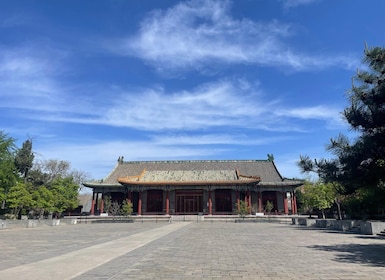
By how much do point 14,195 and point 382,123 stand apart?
29.3 m

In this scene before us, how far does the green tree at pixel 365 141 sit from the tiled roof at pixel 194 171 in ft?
99.2

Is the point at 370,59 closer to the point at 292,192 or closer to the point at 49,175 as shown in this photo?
the point at 292,192

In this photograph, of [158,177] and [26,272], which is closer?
[26,272]

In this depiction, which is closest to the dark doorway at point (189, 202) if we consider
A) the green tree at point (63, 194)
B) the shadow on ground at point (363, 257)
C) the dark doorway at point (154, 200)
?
the dark doorway at point (154, 200)

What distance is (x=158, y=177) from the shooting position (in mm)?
42250

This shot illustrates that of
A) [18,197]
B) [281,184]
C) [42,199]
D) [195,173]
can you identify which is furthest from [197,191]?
[18,197]

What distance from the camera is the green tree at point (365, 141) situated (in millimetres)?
8320

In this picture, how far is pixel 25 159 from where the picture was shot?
46.8m

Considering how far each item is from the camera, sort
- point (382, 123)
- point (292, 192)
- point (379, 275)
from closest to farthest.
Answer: point (379, 275) < point (382, 123) < point (292, 192)

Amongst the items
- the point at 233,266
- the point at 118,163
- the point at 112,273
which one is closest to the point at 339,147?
the point at 233,266

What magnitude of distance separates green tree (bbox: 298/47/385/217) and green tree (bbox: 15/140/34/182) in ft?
156

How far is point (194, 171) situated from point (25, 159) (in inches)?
1019

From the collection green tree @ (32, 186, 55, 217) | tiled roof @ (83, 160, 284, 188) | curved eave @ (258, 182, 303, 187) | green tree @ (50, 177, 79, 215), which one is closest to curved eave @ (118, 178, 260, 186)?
tiled roof @ (83, 160, 284, 188)

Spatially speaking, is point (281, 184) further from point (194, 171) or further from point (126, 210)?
point (126, 210)
